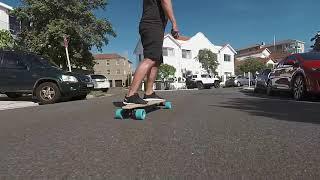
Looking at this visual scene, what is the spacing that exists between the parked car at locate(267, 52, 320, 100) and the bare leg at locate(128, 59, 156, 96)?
5.99 meters

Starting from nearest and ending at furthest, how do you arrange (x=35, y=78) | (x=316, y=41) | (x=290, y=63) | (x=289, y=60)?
(x=290, y=63) → (x=289, y=60) → (x=35, y=78) → (x=316, y=41)

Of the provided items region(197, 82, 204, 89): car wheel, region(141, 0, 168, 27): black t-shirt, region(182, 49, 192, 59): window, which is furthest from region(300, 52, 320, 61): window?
region(182, 49, 192, 59): window

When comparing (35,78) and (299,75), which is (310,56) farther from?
(35,78)

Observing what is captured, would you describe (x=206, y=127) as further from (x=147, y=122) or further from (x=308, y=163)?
(x=308, y=163)

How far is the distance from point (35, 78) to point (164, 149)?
1035 centimetres

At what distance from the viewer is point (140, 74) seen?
21.2 feet

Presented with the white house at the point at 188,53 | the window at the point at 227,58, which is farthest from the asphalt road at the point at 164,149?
the window at the point at 227,58

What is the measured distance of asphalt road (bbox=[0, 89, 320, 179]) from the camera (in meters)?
3.25

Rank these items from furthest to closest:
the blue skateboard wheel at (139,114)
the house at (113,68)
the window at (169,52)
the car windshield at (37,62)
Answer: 1. the house at (113,68)
2. the window at (169,52)
3. the car windshield at (37,62)
4. the blue skateboard wheel at (139,114)

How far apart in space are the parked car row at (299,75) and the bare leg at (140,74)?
5997 millimetres

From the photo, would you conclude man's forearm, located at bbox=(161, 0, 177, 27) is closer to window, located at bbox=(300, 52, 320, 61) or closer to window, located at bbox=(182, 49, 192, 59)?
window, located at bbox=(300, 52, 320, 61)

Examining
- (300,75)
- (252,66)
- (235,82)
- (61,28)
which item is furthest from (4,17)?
(252,66)

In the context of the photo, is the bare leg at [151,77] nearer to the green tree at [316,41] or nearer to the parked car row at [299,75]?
the parked car row at [299,75]

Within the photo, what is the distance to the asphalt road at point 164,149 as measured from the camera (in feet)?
10.7
